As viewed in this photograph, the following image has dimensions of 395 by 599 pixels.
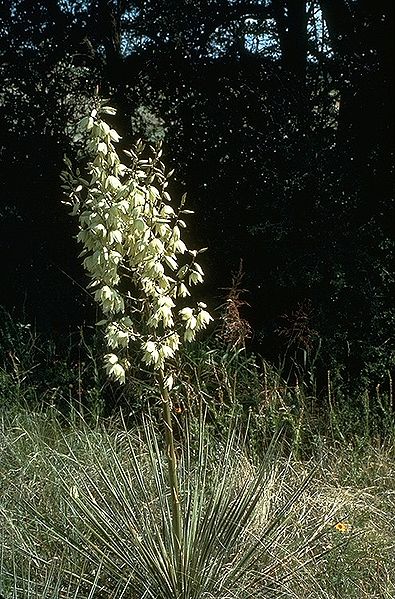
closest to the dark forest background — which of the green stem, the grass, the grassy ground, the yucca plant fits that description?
the grass

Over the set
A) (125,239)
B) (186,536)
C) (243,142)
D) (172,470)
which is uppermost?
(243,142)

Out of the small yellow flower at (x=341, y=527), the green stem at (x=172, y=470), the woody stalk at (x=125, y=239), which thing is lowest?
the small yellow flower at (x=341, y=527)

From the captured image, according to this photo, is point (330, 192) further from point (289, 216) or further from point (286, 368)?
point (286, 368)

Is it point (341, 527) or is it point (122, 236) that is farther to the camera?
point (341, 527)

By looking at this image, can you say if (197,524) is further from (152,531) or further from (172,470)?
(172,470)

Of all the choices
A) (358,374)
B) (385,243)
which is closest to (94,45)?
(385,243)

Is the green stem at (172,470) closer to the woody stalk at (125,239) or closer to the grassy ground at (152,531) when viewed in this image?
the woody stalk at (125,239)

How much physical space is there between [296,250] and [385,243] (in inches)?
21.8

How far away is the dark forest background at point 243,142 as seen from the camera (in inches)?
223

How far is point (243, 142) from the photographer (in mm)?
5898

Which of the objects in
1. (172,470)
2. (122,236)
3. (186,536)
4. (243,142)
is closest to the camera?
(122,236)

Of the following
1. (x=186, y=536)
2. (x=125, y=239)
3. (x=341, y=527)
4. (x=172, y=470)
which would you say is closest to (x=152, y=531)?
(x=186, y=536)

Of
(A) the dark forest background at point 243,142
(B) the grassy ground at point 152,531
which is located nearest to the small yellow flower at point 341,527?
(B) the grassy ground at point 152,531

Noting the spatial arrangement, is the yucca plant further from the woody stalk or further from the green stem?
the woody stalk
